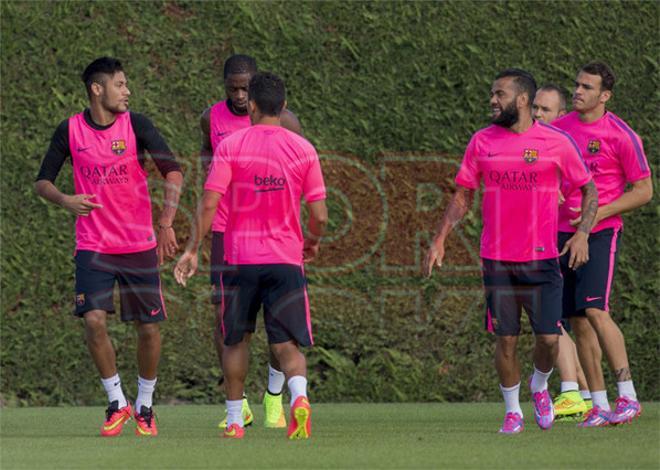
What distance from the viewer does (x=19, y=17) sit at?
1118 centimetres

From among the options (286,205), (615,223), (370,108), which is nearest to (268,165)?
(286,205)

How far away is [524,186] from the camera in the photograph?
8.35 meters

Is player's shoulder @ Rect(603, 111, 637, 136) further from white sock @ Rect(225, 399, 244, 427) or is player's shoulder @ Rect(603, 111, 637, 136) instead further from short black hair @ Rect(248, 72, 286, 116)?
white sock @ Rect(225, 399, 244, 427)

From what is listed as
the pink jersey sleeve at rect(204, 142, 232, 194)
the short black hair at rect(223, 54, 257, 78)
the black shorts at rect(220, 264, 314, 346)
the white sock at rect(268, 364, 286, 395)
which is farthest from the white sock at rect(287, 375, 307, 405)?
the short black hair at rect(223, 54, 257, 78)

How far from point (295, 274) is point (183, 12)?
4.12 meters

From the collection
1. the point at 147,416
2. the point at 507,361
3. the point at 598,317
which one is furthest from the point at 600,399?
the point at 147,416

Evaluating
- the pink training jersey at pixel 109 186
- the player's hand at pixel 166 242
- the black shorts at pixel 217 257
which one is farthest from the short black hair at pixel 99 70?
the black shorts at pixel 217 257

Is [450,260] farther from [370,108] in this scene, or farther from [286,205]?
[286,205]

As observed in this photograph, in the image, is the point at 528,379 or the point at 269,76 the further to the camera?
the point at 528,379

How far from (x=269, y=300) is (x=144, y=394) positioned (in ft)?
4.69

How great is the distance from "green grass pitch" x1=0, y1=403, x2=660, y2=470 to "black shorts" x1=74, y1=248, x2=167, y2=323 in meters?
0.78

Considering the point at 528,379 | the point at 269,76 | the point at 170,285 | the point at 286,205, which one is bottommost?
the point at 528,379

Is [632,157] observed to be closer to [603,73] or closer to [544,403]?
[603,73]

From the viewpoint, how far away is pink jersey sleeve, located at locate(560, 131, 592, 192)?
838 cm
